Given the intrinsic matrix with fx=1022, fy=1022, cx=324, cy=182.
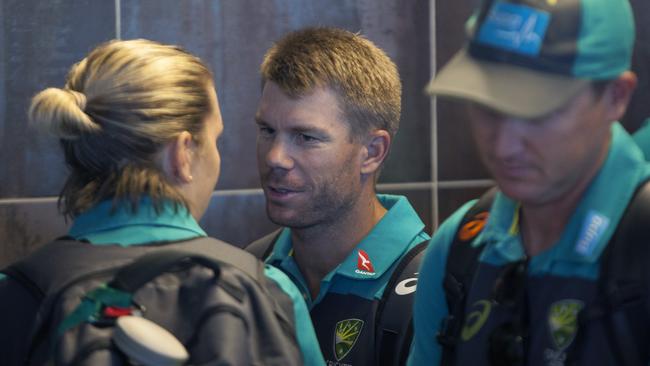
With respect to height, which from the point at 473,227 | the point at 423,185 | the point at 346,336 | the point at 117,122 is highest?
the point at 117,122

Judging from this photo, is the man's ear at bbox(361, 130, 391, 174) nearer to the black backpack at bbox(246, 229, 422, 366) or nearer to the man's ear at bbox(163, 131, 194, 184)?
the black backpack at bbox(246, 229, 422, 366)

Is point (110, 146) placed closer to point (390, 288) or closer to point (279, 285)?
point (279, 285)

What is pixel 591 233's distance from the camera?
1.30m

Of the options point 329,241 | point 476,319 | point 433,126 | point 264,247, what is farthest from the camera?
point 433,126

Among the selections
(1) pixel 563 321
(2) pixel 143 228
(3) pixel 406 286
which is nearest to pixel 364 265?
(3) pixel 406 286

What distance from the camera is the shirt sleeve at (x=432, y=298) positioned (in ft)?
5.02

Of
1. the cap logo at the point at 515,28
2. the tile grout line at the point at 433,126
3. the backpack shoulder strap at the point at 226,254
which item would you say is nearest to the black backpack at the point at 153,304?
the backpack shoulder strap at the point at 226,254

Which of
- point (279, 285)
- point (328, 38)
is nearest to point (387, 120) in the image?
point (328, 38)

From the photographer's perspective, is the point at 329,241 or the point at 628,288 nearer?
the point at 628,288

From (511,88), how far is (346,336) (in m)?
1.07

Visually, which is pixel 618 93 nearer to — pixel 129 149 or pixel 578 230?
pixel 578 230

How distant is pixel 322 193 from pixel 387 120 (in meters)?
0.27

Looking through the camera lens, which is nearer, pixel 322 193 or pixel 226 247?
pixel 226 247

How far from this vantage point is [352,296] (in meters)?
2.28
